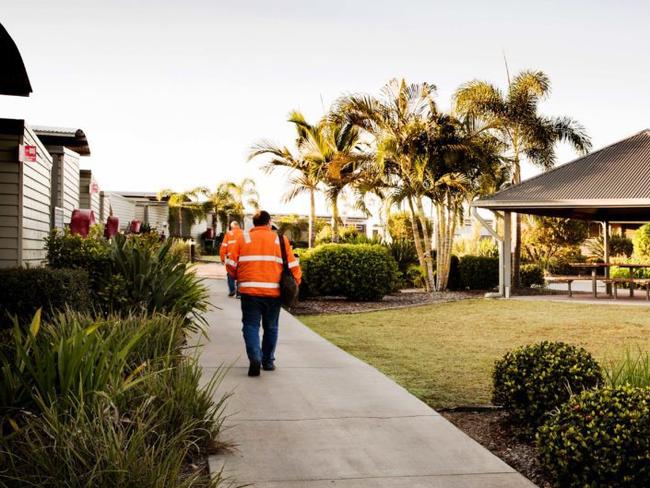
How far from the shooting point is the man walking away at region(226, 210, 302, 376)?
812 cm

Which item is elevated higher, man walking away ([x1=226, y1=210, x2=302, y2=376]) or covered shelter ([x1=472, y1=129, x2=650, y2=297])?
covered shelter ([x1=472, y1=129, x2=650, y2=297])

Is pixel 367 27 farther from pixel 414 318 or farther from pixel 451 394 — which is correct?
pixel 451 394

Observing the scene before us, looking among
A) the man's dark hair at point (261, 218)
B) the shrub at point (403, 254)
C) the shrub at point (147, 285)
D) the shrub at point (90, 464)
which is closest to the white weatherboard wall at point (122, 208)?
the shrub at point (403, 254)

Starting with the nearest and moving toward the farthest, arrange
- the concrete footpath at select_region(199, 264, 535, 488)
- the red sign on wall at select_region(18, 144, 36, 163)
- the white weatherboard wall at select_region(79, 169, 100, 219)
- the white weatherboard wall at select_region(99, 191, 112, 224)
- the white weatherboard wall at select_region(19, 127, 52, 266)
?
the concrete footpath at select_region(199, 264, 535, 488) → the red sign on wall at select_region(18, 144, 36, 163) → the white weatherboard wall at select_region(19, 127, 52, 266) → the white weatherboard wall at select_region(79, 169, 100, 219) → the white weatherboard wall at select_region(99, 191, 112, 224)

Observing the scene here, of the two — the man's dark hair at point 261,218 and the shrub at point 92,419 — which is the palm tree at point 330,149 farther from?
the shrub at point 92,419

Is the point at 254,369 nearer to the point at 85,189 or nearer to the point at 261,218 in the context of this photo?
the point at 261,218

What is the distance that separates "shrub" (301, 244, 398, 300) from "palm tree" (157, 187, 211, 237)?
3578 cm

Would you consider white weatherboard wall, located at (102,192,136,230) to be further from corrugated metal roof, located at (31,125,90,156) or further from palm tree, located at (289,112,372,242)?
corrugated metal roof, located at (31,125,90,156)

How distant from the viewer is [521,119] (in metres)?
25.1

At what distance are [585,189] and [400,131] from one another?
5537 millimetres

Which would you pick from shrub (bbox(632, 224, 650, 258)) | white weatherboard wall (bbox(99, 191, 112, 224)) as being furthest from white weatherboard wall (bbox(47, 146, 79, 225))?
shrub (bbox(632, 224, 650, 258))

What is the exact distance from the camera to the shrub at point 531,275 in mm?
24250

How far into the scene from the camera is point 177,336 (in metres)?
7.67

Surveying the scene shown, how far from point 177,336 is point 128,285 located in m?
2.99
